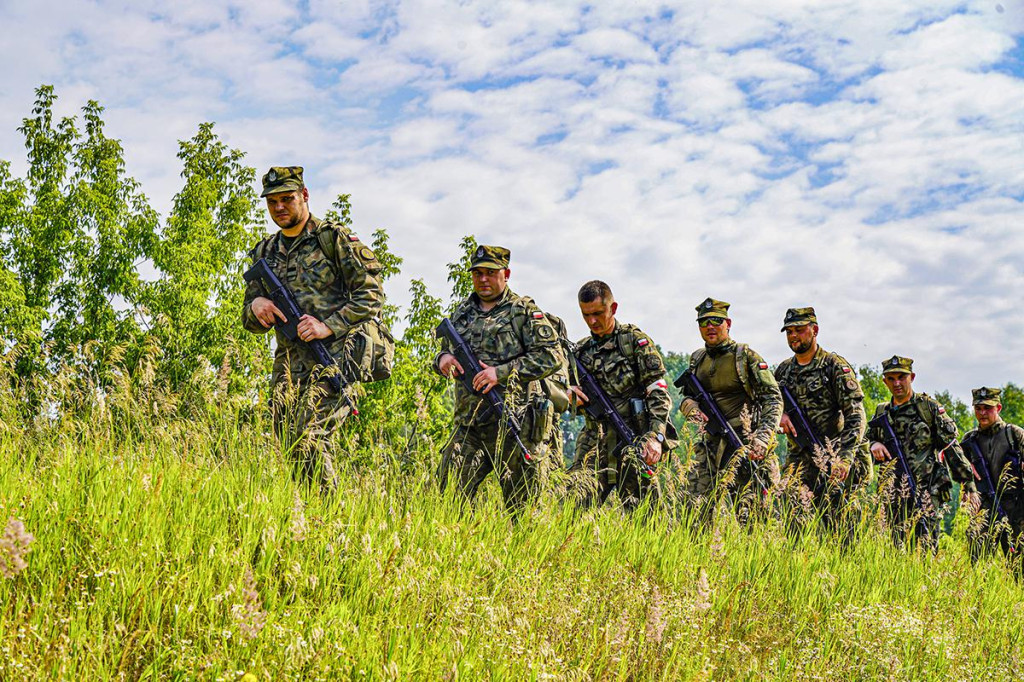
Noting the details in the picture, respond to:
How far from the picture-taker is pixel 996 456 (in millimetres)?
10422

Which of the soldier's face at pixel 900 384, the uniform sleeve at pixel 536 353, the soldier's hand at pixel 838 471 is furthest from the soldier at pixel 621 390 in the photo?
the soldier's face at pixel 900 384

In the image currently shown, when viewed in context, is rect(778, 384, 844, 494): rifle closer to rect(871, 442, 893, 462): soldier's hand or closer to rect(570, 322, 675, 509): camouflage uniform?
rect(871, 442, 893, 462): soldier's hand

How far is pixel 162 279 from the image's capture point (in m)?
18.8

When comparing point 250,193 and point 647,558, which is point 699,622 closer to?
point 647,558

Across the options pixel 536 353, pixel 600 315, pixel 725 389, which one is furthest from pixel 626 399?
pixel 536 353

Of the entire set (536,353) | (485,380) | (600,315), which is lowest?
(485,380)

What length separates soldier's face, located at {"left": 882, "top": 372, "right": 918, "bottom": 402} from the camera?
32.8 ft

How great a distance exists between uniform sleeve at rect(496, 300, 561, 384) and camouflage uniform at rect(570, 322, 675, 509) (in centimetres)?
119

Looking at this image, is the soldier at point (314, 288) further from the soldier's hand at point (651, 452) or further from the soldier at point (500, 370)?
the soldier's hand at point (651, 452)

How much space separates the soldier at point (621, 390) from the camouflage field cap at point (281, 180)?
2629 millimetres

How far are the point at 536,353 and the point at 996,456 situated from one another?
710cm

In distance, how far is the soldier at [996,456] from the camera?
10297 mm

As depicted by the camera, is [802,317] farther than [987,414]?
No

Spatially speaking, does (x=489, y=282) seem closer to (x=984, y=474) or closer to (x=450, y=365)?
(x=450, y=365)
